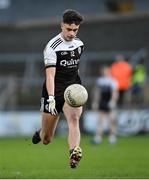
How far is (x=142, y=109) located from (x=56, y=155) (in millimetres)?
10120

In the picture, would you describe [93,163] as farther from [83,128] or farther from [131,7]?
[131,7]

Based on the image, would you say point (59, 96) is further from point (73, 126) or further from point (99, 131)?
point (99, 131)

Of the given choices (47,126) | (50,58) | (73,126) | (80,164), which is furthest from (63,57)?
(80,164)

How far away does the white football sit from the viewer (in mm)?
11797

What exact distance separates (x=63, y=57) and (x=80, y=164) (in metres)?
3.01

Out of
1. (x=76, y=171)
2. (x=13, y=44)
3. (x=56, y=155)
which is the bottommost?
(x=76, y=171)

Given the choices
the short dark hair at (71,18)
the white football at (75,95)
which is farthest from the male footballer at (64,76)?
the white football at (75,95)

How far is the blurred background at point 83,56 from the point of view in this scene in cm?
2744

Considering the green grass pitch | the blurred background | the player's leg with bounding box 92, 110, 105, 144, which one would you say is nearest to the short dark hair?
the green grass pitch

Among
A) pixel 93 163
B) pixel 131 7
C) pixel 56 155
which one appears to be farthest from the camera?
pixel 131 7

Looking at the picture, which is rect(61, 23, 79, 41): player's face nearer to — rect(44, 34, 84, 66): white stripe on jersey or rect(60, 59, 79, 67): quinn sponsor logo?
rect(44, 34, 84, 66): white stripe on jersey

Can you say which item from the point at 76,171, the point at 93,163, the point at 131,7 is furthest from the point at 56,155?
the point at 131,7

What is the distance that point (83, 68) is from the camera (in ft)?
94.0

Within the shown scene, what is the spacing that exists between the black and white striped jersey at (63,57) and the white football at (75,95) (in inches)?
20.7
